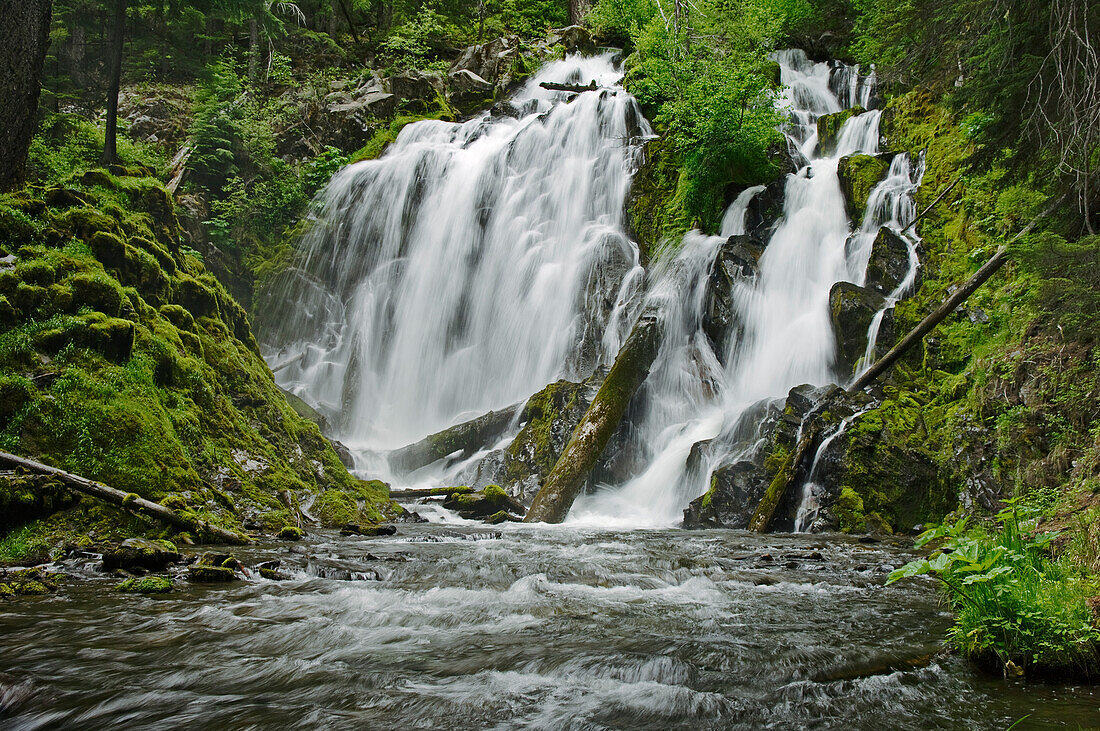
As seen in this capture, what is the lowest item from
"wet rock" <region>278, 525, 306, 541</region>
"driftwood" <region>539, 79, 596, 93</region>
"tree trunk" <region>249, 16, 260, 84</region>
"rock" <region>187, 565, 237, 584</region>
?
"wet rock" <region>278, 525, 306, 541</region>

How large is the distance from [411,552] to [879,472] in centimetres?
659

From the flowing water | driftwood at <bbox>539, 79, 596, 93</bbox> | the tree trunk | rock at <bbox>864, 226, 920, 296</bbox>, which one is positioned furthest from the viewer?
the tree trunk

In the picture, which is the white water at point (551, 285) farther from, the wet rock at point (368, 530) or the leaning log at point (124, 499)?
the leaning log at point (124, 499)

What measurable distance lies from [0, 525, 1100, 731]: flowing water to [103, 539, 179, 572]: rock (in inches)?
14.6

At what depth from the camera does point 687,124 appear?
60.7ft

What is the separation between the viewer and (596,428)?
11219 millimetres

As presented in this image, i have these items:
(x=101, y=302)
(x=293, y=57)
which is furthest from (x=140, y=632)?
(x=293, y=57)

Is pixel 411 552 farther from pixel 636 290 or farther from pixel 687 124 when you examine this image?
pixel 687 124

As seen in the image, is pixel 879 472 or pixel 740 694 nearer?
pixel 740 694

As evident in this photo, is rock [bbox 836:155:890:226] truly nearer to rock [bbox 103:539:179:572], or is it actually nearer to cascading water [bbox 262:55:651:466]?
cascading water [bbox 262:55:651:466]

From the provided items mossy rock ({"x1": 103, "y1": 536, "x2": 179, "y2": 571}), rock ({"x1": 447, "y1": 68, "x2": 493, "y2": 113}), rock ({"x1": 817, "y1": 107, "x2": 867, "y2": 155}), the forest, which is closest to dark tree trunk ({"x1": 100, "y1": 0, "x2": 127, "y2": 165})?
the forest

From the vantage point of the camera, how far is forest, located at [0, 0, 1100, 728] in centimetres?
338

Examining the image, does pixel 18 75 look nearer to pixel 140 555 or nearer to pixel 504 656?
pixel 140 555

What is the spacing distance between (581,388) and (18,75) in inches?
418
